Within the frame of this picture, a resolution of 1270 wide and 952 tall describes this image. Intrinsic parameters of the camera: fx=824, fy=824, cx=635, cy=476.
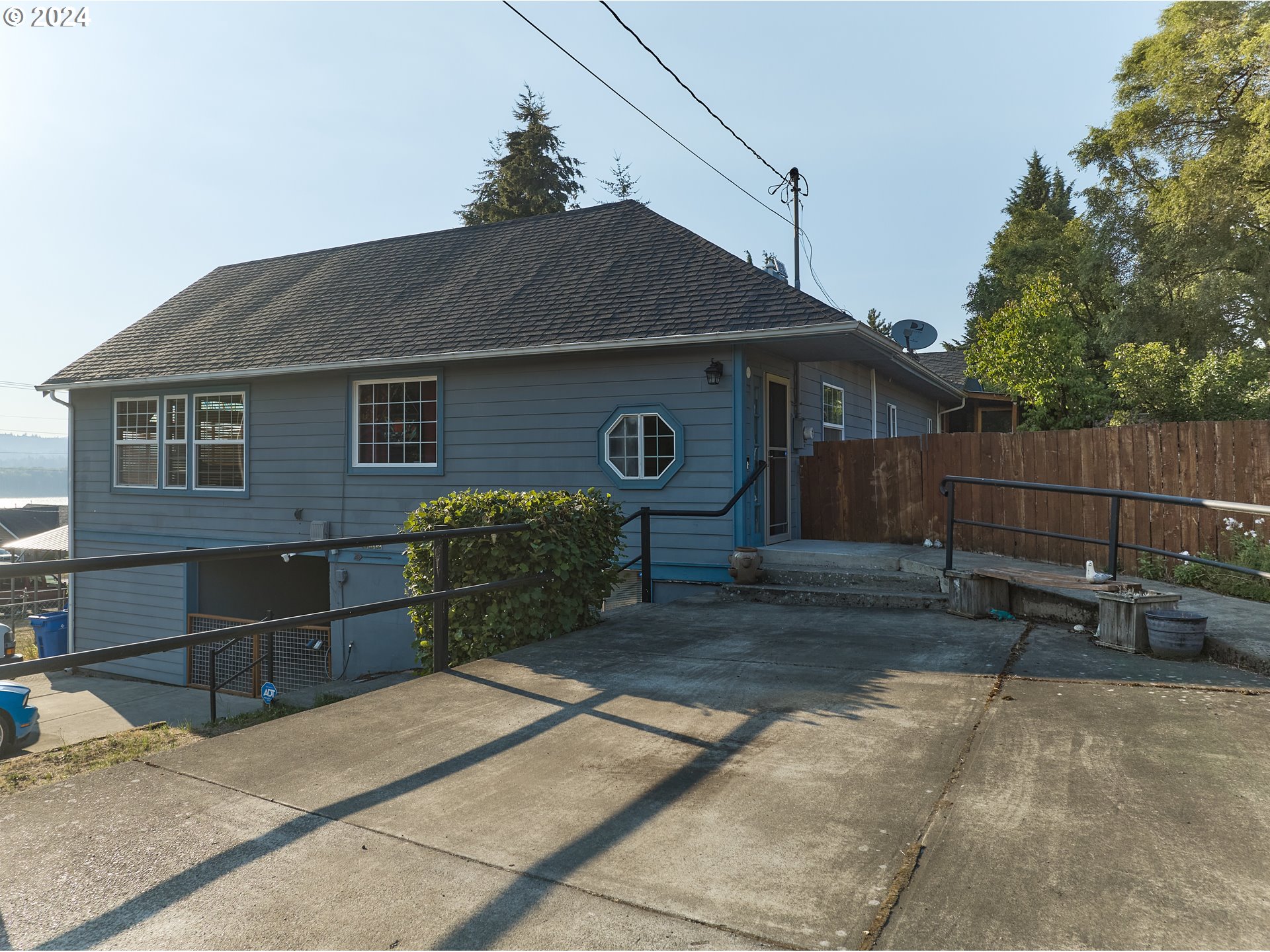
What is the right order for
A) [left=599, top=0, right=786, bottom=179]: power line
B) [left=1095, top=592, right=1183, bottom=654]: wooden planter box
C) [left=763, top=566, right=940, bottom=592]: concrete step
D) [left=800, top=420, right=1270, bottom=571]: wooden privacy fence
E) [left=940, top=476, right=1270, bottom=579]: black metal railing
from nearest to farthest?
1. [left=940, top=476, right=1270, bottom=579]: black metal railing
2. [left=1095, top=592, right=1183, bottom=654]: wooden planter box
3. [left=800, top=420, right=1270, bottom=571]: wooden privacy fence
4. [left=763, top=566, right=940, bottom=592]: concrete step
5. [left=599, top=0, right=786, bottom=179]: power line

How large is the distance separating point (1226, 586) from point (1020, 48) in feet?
20.4

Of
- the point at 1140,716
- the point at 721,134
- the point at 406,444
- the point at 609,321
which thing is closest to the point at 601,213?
the point at 721,134

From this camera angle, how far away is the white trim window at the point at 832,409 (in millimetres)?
12544

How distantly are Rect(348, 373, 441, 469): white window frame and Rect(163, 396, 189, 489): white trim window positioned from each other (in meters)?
3.73

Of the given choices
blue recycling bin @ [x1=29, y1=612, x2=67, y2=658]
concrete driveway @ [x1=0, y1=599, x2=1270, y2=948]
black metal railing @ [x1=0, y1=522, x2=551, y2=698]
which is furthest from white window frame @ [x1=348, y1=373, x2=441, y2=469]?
blue recycling bin @ [x1=29, y1=612, x2=67, y2=658]

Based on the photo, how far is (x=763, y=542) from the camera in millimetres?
10281

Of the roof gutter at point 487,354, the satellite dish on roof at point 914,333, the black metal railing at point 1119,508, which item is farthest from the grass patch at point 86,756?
the satellite dish on roof at point 914,333

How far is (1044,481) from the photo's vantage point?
963 centimetres

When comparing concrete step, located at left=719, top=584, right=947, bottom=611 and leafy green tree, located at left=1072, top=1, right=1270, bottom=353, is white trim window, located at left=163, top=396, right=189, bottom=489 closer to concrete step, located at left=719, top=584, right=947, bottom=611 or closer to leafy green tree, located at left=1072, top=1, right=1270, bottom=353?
concrete step, located at left=719, top=584, right=947, bottom=611

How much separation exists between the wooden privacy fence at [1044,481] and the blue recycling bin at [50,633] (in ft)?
47.3

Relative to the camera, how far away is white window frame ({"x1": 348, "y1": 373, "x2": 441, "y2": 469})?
11.8 metres

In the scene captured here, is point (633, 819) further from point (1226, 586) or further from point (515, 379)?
point (515, 379)

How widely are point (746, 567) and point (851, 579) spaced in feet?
3.73

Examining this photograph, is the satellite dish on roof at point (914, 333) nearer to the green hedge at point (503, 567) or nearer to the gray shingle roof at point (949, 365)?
the gray shingle roof at point (949, 365)
